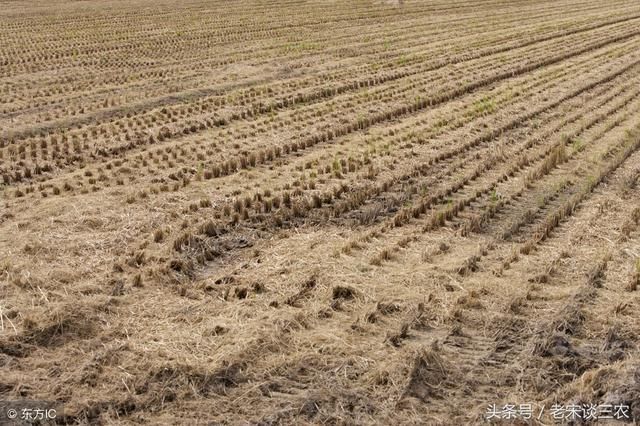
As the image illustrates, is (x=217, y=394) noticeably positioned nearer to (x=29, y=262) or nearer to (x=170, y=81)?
(x=29, y=262)

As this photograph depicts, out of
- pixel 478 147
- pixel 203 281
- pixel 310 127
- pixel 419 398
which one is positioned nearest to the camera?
pixel 419 398

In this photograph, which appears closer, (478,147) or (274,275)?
(274,275)

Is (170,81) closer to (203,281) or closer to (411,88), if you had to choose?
(411,88)

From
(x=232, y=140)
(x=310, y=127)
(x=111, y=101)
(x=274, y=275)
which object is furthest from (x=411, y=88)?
(x=274, y=275)

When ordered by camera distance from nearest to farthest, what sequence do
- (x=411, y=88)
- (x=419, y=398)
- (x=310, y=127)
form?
(x=419, y=398), (x=310, y=127), (x=411, y=88)

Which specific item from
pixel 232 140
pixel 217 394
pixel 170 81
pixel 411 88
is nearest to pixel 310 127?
pixel 232 140

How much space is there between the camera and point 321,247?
803 centimetres

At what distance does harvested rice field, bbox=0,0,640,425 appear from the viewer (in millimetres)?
5367

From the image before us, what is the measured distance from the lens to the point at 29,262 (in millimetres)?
7277

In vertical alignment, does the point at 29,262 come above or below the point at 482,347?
above

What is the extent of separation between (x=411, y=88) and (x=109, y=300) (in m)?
12.3

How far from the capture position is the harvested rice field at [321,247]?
5367mm

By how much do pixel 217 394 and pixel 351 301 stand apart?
1.86 metres

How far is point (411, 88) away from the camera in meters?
17.4
